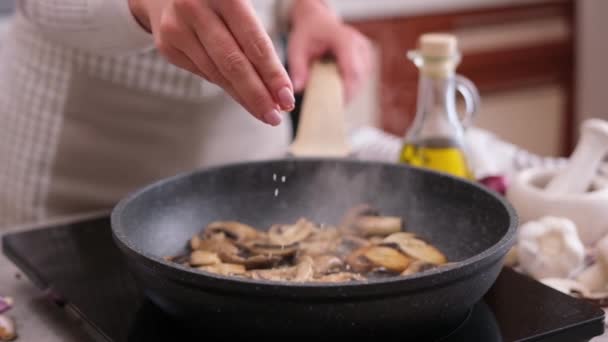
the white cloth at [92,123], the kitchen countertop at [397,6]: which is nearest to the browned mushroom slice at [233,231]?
the white cloth at [92,123]

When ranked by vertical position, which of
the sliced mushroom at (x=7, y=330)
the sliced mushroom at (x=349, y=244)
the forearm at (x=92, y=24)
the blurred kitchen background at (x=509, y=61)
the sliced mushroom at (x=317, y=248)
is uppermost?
the forearm at (x=92, y=24)

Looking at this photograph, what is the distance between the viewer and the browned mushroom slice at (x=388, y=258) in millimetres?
858

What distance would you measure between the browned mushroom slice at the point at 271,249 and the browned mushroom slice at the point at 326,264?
3 centimetres

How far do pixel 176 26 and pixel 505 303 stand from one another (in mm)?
435

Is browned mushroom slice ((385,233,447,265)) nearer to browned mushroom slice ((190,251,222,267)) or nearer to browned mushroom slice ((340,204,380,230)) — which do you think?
browned mushroom slice ((340,204,380,230))

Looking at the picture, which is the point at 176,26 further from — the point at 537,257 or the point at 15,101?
the point at 15,101

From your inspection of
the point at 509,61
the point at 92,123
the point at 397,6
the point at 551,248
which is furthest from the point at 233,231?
the point at 509,61

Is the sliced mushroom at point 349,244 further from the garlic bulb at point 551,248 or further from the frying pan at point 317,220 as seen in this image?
the garlic bulb at point 551,248

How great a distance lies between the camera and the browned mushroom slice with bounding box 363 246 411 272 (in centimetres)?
86

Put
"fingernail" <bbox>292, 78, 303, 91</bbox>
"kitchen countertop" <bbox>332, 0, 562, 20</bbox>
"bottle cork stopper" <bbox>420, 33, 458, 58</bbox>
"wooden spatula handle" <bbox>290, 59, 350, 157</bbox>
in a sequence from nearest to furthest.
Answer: "bottle cork stopper" <bbox>420, 33, 458, 58</bbox>, "wooden spatula handle" <bbox>290, 59, 350, 157</bbox>, "fingernail" <bbox>292, 78, 303, 91</bbox>, "kitchen countertop" <bbox>332, 0, 562, 20</bbox>

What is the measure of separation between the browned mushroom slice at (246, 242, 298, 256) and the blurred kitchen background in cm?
191

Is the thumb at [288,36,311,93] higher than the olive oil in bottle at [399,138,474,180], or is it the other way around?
the thumb at [288,36,311,93]

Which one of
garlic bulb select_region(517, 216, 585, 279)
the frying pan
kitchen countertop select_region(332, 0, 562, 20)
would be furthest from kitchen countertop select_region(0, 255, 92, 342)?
kitchen countertop select_region(332, 0, 562, 20)

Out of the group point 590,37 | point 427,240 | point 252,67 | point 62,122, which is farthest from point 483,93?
point 252,67
